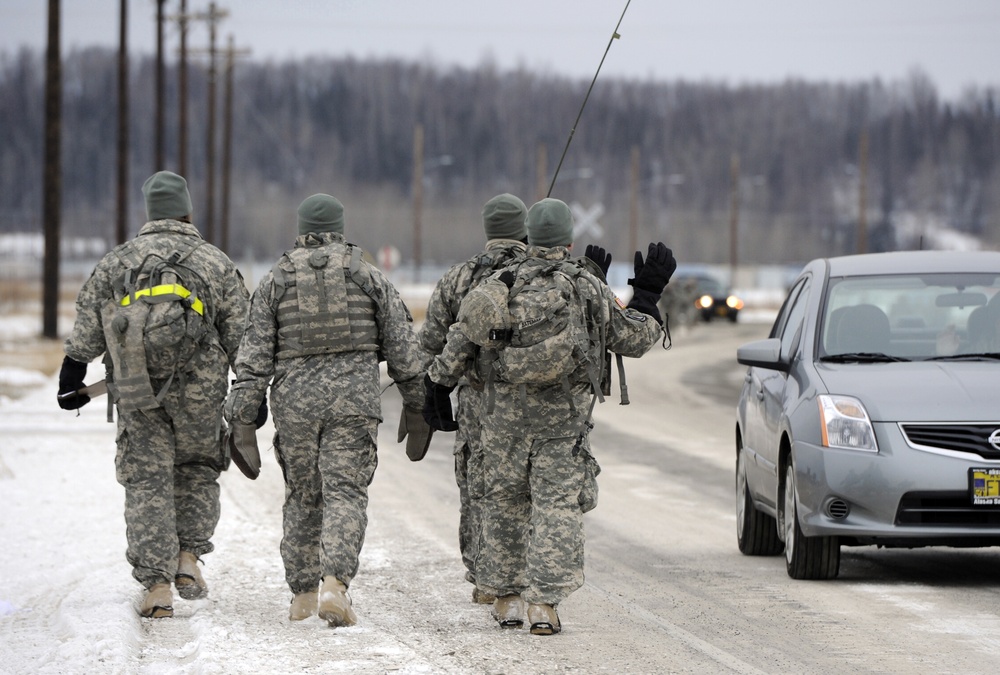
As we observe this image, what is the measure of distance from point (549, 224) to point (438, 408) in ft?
3.21

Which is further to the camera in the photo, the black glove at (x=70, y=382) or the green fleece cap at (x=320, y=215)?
the black glove at (x=70, y=382)

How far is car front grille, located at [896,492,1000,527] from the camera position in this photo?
25.7 ft

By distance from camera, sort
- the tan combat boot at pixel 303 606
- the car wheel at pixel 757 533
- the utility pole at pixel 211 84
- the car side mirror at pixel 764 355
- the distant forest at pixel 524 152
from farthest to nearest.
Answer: the distant forest at pixel 524 152 < the utility pole at pixel 211 84 < the car wheel at pixel 757 533 < the car side mirror at pixel 764 355 < the tan combat boot at pixel 303 606

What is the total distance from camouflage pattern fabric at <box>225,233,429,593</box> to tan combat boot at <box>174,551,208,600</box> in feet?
1.95

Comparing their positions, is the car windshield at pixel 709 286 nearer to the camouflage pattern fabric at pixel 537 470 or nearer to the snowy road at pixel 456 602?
the snowy road at pixel 456 602

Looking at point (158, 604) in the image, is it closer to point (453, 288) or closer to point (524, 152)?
point (453, 288)

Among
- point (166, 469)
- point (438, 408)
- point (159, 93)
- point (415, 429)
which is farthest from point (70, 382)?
point (159, 93)

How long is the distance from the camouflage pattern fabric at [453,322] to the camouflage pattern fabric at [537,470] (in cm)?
27

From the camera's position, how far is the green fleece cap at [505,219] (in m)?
7.81

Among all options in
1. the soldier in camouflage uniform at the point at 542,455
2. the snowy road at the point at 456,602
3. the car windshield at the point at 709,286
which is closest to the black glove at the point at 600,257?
the soldier in camouflage uniform at the point at 542,455

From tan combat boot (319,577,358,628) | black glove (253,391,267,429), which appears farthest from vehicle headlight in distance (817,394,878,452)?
black glove (253,391,267,429)

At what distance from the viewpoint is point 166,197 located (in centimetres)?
797

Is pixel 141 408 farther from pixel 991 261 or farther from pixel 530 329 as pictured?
pixel 991 261

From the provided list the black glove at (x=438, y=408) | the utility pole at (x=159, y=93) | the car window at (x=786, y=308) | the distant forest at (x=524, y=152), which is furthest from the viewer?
the distant forest at (x=524, y=152)
